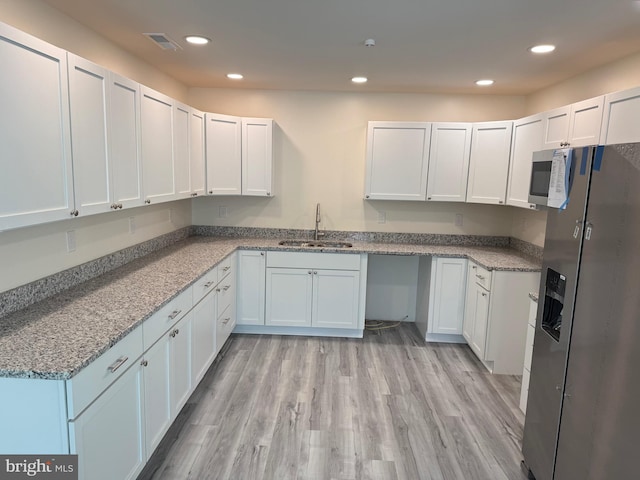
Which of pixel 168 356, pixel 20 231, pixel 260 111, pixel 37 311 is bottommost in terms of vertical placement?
pixel 168 356

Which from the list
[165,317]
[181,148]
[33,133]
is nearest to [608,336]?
[165,317]

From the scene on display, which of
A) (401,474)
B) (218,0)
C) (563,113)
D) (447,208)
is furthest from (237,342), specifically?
(563,113)

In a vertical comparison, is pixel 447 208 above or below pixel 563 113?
below

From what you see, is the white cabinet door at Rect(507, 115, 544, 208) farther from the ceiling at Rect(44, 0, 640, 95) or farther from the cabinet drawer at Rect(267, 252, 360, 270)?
→ the cabinet drawer at Rect(267, 252, 360, 270)

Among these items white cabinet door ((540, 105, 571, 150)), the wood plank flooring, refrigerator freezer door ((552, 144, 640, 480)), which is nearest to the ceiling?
white cabinet door ((540, 105, 571, 150))

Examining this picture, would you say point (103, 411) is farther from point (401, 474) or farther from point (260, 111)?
point (260, 111)

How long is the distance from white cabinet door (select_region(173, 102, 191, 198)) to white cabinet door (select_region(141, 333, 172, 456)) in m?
1.50

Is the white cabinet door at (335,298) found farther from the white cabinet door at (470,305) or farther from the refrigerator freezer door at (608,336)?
the refrigerator freezer door at (608,336)

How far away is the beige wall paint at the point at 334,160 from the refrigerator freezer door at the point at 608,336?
267 cm

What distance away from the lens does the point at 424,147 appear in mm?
3861

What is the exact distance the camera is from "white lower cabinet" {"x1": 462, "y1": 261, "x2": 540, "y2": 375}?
3213 millimetres

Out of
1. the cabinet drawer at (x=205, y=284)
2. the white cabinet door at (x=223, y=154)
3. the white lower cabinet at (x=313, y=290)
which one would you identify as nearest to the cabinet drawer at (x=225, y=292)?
the cabinet drawer at (x=205, y=284)

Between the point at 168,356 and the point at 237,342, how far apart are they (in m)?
1.62

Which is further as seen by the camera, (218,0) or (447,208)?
(447,208)
